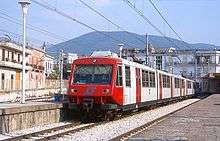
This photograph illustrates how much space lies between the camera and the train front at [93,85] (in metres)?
22.4

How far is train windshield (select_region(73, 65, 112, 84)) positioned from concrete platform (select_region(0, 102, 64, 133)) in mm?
1538

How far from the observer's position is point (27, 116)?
19.5 metres

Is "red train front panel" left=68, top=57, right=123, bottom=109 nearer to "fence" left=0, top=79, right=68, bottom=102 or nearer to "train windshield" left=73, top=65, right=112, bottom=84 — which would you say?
"train windshield" left=73, top=65, right=112, bottom=84

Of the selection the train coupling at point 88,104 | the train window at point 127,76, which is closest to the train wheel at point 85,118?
the train coupling at point 88,104

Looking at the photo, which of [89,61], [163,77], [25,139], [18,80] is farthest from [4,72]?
[25,139]

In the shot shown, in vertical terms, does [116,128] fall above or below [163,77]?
below

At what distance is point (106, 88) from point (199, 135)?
6604 millimetres

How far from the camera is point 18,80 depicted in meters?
77.3

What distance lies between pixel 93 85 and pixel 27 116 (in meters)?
4.25

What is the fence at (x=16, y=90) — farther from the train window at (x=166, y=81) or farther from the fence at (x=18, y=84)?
the train window at (x=166, y=81)

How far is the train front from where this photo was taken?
73.5ft

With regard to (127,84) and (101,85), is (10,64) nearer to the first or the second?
(127,84)

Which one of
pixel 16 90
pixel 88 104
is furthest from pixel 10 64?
pixel 88 104

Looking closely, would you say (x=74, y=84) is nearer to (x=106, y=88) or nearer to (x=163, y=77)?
(x=106, y=88)
